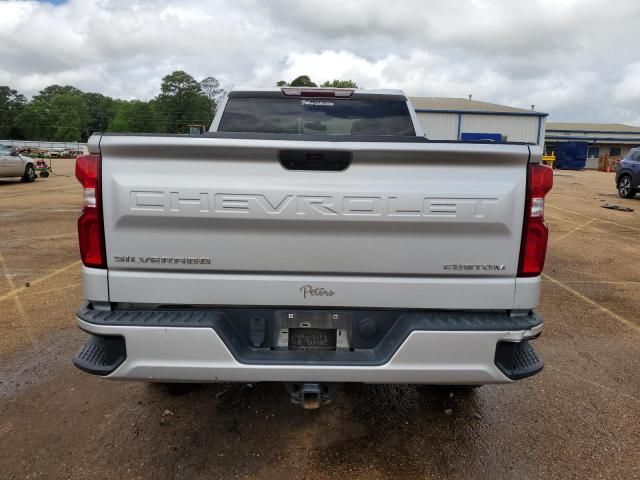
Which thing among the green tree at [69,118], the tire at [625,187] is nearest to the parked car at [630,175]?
the tire at [625,187]

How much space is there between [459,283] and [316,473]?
4.32ft

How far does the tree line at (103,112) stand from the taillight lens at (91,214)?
83.2 metres

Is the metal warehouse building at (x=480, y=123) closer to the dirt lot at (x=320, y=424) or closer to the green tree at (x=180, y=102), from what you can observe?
the dirt lot at (x=320, y=424)

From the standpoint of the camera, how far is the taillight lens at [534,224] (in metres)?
2.34

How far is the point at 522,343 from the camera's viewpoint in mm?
2445

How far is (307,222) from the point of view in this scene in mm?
2309

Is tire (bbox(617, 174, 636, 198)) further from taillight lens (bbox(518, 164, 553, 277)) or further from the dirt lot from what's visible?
taillight lens (bbox(518, 164, 553, 277))

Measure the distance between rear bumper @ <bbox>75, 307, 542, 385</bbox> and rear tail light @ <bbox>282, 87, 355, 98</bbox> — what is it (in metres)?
2.45

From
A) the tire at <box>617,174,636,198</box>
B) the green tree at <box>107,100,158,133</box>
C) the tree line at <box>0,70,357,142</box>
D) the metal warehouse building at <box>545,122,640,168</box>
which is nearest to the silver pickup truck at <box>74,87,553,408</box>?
the tire at <box>617,174,636,198</box>

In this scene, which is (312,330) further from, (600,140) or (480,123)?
(600,140)

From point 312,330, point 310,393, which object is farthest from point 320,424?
point 312,330

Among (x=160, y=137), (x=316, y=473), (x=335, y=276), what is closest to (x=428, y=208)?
(x=335, y=276)

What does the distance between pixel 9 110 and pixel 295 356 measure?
127 metres

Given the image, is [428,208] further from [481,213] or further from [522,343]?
[522,343]
